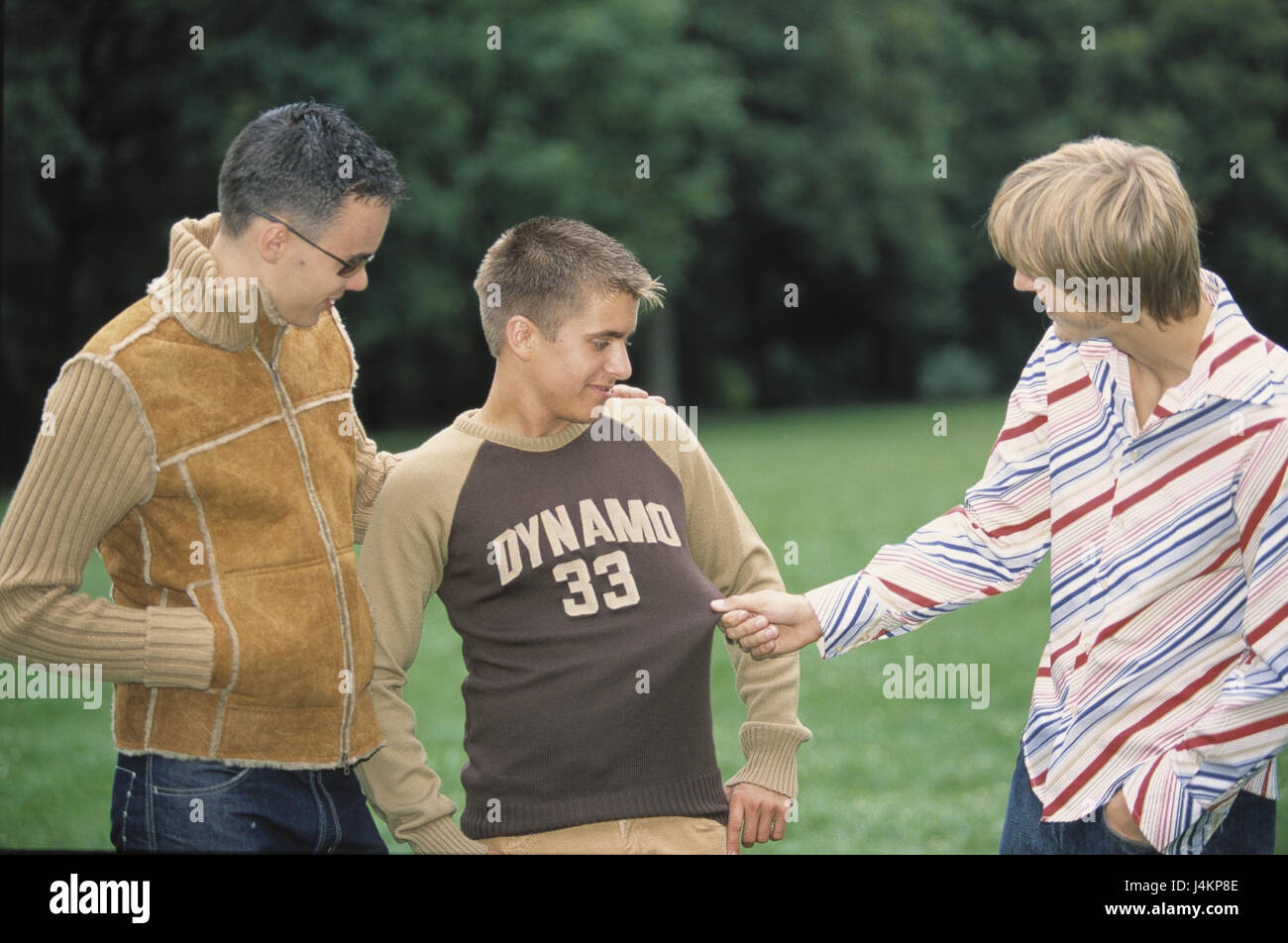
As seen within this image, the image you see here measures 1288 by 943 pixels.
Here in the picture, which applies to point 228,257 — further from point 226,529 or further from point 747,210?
point 747,210

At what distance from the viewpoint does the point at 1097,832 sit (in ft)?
10.3

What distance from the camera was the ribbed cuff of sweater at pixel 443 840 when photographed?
3.47 metres

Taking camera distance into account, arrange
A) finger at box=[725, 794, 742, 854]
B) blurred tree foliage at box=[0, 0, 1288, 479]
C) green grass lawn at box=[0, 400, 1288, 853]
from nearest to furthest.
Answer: finger at box=[725, 794, 742, 854], green grass lawn at box=[0, 400, 1288, 853], blurred tree foliage at box=[0, 0, 1288, 479]

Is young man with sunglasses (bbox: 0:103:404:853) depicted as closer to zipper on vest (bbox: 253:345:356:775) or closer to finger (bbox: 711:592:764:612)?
zipper on vest (bbox: 253:345:356:775)

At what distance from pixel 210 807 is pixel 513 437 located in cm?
119

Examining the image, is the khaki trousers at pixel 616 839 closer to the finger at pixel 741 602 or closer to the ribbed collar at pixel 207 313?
the finger at pixel 741 602

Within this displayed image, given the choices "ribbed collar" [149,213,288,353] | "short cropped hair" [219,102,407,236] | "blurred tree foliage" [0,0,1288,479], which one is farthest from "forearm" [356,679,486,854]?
"blurred tree foliage" [0,0,1288,479]

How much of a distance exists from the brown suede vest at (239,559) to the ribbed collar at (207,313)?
0.01 metres

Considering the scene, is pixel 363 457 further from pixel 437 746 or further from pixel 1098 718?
pixel 437 746

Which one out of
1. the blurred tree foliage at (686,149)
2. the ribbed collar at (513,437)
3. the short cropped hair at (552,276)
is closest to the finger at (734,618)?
the ribbed collar at (513,437)

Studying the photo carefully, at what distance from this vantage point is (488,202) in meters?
35.7

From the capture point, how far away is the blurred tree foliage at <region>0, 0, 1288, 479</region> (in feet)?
95.3

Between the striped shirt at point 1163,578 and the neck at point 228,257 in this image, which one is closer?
the striped shirt at point 1163,578
